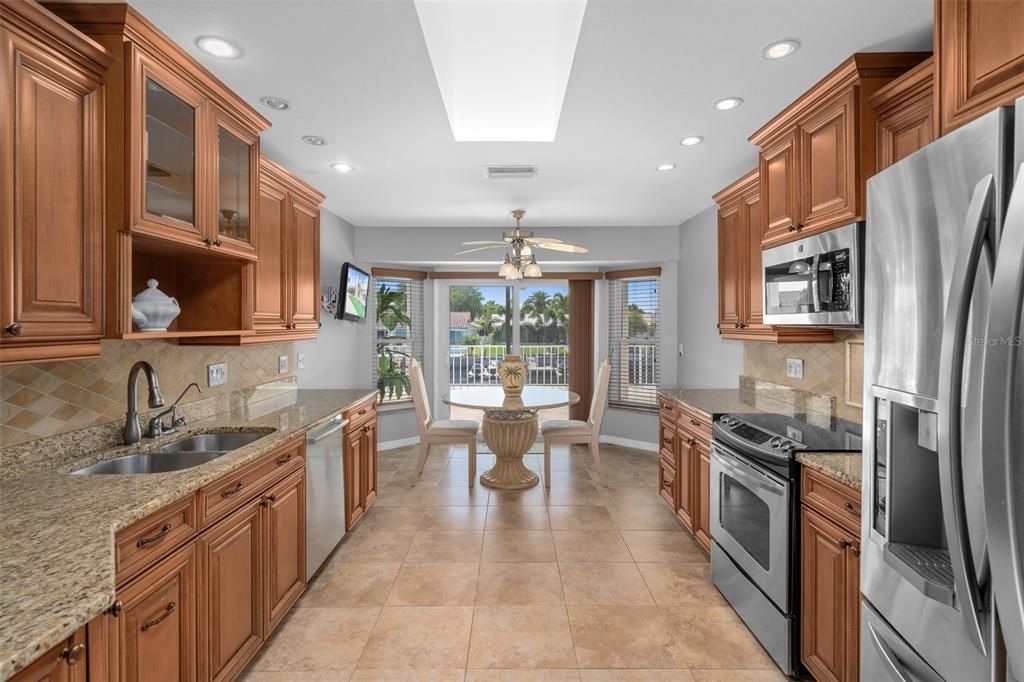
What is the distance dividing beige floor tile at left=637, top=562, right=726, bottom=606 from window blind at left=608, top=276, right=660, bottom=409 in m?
2.72

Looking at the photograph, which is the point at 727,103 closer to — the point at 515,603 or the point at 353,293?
the point at 515,603

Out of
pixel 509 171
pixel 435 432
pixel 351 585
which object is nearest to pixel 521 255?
pixel 509 171

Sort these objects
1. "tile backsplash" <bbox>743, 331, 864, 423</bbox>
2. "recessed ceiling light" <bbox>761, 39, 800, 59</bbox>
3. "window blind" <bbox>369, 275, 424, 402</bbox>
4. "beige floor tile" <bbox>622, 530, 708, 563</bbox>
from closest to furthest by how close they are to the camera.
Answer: "recessed ceiling light" <bbox>761, 39, 800, 59</bbox>, "tile backsplash" <bbox>743, 331, 864, 423</bbox>, "beige floor tile" <bbox>622, 530, 708, 563</bbox>, "window blind" <bbox>369, 275, 424, 402</bbox>

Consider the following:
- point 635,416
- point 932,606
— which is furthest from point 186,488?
point 635,416

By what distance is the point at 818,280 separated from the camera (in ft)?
7.11

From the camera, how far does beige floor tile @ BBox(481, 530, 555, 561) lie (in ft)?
9.82

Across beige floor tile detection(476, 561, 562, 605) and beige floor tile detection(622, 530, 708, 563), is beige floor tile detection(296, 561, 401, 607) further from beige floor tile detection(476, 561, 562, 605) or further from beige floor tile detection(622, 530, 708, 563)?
beige floor tile detection(622, 530, 708, 563)

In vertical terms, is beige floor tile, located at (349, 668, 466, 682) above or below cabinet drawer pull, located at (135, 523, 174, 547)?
below

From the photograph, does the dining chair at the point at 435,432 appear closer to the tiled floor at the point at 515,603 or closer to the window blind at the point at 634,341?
the tiled floor at the point at 515,603

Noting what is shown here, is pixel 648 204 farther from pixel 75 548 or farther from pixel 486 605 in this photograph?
pixel 75 548

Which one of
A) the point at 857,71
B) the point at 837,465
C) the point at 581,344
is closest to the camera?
the point at 837,465

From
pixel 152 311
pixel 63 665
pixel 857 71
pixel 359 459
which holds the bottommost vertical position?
pixel 359 459

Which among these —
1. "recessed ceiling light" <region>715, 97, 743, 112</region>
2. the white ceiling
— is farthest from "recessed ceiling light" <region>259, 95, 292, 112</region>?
"recessed ceiling light" <region>715, 97, 743, 112</region>

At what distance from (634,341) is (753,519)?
351 centimetres
